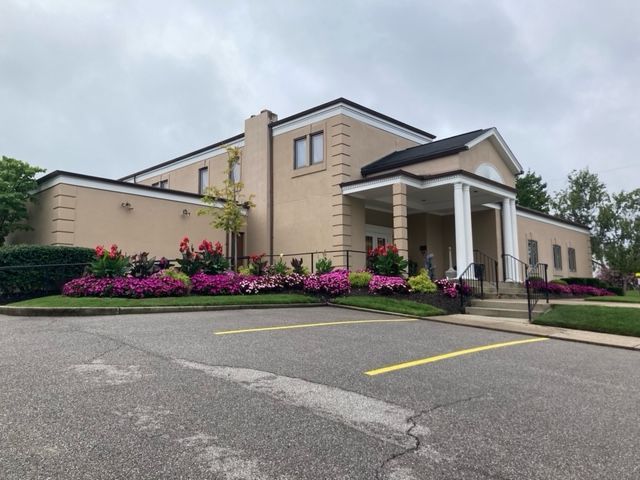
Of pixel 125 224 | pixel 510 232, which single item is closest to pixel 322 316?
pixel 125 224

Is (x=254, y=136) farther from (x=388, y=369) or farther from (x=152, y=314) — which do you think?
(x=388, y=369)

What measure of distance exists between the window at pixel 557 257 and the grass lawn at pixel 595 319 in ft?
51.7

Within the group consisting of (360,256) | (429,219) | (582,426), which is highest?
(429,219)

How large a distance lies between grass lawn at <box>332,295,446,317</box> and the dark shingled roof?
6.01 m

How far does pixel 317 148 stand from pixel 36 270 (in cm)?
1065

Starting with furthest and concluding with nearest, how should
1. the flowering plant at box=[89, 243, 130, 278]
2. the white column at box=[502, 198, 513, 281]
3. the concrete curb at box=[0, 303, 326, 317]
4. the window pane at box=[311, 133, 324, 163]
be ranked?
the window pane at box=[311, 133, 324, 163], the white column at box=[502, 198, 513, 281], the flowering plant at box=[89, 243, 130, 278], the concrete curb at box=[0, 303, 326, 317]

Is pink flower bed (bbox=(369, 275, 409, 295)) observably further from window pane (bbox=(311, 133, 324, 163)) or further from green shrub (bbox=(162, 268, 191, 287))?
window pane (bbox=(311, 133, 324, 163))

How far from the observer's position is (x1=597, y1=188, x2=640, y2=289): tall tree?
3259 cm

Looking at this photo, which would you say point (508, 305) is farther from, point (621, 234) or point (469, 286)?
point (621, 234)

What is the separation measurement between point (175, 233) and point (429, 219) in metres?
11.2

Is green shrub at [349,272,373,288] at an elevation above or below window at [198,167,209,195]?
below

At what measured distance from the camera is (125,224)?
1692 centimetres

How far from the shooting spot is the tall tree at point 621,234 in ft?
107

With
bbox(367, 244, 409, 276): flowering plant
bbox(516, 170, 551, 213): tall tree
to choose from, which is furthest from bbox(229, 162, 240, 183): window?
bbox(516, 170, 551, 213): tall tree
